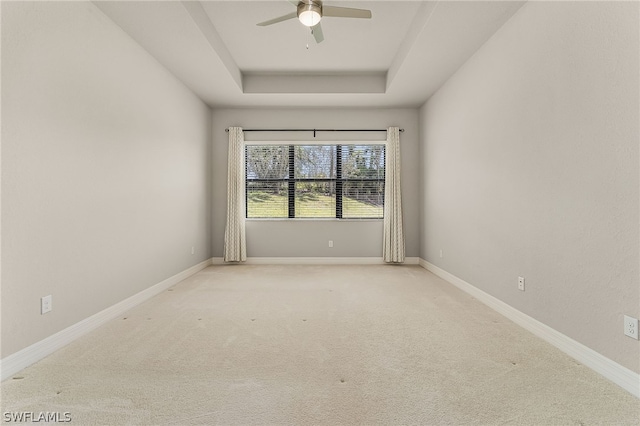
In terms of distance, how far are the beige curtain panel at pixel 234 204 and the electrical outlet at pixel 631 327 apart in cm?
437

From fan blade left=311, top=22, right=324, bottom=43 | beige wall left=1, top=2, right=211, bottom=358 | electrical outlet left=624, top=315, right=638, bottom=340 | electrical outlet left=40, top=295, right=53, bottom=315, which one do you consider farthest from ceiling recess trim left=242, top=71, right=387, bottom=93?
electrical outlet left=624, top=315, right=638, bottom=340

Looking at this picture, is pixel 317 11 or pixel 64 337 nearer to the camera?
pixel 64 337

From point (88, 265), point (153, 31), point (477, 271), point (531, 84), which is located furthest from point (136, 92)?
point (477, 271)

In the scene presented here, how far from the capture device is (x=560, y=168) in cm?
199

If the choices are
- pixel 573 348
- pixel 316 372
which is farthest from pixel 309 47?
pixel 573 348

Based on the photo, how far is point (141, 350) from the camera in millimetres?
1927

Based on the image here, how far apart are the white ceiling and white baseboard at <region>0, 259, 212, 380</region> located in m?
2.55

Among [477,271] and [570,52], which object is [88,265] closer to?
[477,271]

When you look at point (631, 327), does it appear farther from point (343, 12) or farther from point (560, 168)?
point (343, 12)

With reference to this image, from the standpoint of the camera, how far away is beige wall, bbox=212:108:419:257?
4832 mm

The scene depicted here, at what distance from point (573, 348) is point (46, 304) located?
11.6ft

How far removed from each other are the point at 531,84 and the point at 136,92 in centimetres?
359

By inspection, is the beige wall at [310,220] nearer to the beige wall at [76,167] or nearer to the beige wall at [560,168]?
the beige wall at [76,167]

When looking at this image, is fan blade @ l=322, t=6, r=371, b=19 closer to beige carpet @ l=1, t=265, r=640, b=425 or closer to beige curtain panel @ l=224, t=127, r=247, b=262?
beige carpet @ l=1, t=265, r=640, b=425
